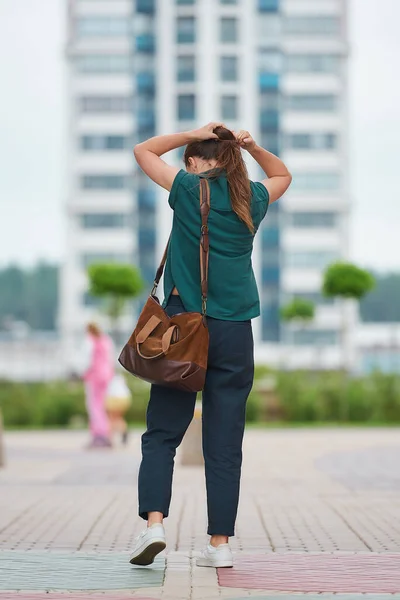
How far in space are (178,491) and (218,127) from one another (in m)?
5.55

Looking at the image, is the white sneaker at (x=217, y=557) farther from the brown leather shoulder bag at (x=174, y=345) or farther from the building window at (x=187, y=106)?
the building window at (x=187, y=106)

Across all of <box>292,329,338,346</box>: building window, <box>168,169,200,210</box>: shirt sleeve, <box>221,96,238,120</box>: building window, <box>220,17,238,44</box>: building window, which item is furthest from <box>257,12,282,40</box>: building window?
<box>168,169,200,210</box>: shirt sleeve

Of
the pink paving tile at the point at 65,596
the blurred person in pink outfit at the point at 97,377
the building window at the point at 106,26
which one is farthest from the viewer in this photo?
the building window at the point at 106,26

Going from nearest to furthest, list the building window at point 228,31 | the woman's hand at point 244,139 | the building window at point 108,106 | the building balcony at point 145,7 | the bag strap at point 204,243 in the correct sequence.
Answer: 1. the bag strap at point 204,243
2. the woman's hand at point 244,139
3. the building window at point 228,31
4. the building window at point 108,106
5. the building balcony at point 145,7

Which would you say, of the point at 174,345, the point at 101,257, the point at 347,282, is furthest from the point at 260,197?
the point at 101,257

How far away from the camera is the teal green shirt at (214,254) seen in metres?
6.10

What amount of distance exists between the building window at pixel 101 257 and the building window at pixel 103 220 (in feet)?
6.59

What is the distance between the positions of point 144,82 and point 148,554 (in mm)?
98445

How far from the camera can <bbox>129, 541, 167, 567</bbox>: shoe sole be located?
5918mm

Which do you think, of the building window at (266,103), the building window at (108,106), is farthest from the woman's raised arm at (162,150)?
the building window at (266,103)

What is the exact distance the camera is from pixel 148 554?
19.6 ft

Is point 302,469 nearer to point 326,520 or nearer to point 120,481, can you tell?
point 120,481

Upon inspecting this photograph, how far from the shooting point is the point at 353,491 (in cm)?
1131

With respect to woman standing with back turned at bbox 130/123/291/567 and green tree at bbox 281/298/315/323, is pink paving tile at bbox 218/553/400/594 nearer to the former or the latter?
woman standing with back turned at bbox 130/123/291/567
